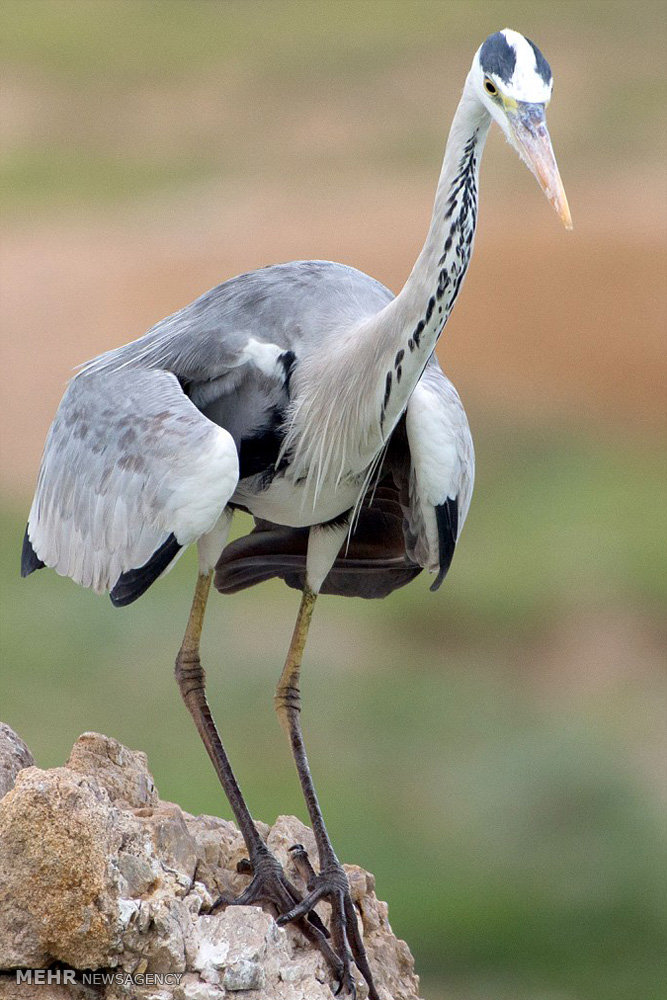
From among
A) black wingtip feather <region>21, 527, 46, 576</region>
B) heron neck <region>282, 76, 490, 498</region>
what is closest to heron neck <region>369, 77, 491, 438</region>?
heron neck <region>282, 76, 490, 498</region>

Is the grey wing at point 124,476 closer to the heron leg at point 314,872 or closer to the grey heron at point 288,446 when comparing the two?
the grey heron at point 288,446

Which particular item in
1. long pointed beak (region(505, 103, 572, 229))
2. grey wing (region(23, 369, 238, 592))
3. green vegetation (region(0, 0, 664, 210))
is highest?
green vegetation (region(0, 0, 664, 210))

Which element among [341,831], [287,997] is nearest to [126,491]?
[287,997]

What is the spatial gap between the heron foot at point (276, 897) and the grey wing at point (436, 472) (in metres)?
0.56

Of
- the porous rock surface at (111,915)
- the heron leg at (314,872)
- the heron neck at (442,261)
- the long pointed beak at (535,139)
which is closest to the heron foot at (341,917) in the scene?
the heron leg at (314,872)

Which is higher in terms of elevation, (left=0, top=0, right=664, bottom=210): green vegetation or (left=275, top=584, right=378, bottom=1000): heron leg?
(left=0, top=0, right=664, bottom=210): green vegetation

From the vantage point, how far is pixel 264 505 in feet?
9.68

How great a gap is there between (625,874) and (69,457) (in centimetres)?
401

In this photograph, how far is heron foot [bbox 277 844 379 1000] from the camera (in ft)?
8.86

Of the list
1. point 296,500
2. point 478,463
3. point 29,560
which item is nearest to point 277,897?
point 296,500

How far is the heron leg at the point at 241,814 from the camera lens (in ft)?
9.09

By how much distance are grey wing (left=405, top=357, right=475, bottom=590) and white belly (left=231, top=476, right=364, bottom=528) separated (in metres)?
0.12

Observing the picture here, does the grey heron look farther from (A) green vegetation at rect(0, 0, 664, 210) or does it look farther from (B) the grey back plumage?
(A) green vegetation at rect(0, 0, 664, 210)

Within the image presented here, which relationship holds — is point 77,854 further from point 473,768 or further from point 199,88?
point 199,88
